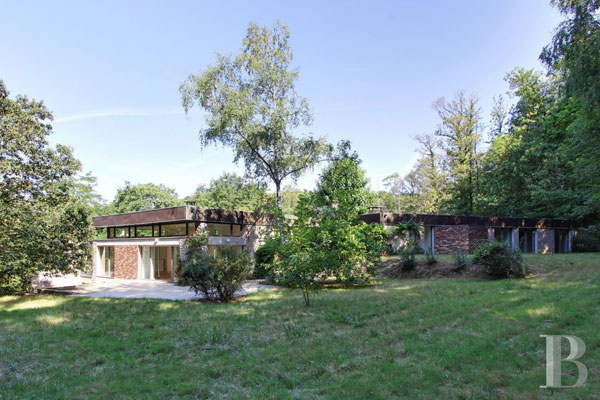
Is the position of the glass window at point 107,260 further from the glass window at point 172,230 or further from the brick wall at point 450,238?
the brick wall at point 450,238

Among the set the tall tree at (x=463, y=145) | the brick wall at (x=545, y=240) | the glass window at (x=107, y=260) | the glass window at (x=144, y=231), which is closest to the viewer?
the glass window at (x=144, y=231)

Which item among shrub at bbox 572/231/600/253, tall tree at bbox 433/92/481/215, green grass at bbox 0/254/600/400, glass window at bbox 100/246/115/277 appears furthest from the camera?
tall tree at bbox 433/92/481/215

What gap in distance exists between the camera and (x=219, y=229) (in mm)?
18234

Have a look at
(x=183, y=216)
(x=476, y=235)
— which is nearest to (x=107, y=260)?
(x=183, y=216)

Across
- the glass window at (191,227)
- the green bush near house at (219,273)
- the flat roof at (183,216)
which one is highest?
the flat roof at (183,216)

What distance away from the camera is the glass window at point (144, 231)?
19.2m

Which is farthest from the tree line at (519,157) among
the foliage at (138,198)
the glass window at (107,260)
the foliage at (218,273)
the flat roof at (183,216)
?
the foliage at (138,198)

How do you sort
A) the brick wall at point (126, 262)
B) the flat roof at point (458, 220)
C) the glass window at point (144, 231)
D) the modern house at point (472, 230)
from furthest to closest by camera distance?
the modern house at point (472, 230) → the flat roof at point (458, 220) → the brick wall at point (126, 262) → the glass window at point (144, 231)

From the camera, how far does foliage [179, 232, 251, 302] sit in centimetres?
1052

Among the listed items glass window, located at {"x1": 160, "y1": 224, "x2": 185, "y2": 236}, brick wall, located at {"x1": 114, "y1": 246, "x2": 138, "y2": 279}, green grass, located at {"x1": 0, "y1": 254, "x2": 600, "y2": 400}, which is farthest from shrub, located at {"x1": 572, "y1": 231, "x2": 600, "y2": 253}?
brick wall, located at {"x1": 114, "y1": 246, "x2": 138, "y2": 279}

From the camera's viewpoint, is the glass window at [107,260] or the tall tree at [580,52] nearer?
the tall tree at [580,52]

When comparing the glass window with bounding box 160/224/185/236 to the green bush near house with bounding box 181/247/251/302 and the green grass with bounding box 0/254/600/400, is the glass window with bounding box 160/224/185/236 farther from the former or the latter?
the green grass with bounding box 0/254/600/400

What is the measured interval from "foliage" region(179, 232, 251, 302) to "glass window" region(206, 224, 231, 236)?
677 cm

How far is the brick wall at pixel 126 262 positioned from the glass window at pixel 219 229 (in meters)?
4.89
